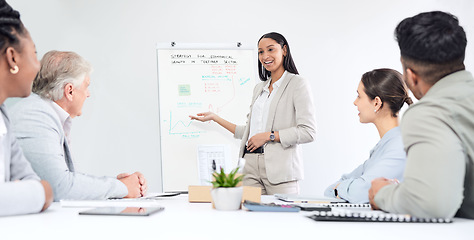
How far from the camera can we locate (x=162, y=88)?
355 centimetres

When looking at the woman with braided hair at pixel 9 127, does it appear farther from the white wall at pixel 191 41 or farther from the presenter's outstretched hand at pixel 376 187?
the white wall at pixel 191 41

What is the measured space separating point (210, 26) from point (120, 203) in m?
2.79

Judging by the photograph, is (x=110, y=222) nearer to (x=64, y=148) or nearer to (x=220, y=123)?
(x=64, y=148)

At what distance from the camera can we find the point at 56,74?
71.9 inches

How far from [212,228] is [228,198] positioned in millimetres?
308

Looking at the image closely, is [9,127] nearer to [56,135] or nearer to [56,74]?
[56,135]

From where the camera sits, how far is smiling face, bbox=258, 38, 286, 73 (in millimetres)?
2782

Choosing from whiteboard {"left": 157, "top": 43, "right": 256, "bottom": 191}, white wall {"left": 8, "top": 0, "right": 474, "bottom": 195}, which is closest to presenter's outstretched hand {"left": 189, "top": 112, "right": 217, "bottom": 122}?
whiteboard {"left": 157, "top": 43, "right": 256, "bottom": 191}

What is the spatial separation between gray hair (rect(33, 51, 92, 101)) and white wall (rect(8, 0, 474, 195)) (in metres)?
1.92

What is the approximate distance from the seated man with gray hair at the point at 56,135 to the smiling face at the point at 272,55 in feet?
4.15

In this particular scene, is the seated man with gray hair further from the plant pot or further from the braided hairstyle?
the plant pot

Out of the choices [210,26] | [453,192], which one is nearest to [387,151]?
[453,192]

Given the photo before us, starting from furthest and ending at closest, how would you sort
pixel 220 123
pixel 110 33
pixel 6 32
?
pixel 110 33 < pixel 220 123 < pixel 6 32

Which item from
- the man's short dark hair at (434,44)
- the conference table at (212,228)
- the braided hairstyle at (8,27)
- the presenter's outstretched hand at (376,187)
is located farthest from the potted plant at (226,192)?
the braided hairstyle at (8,27)
